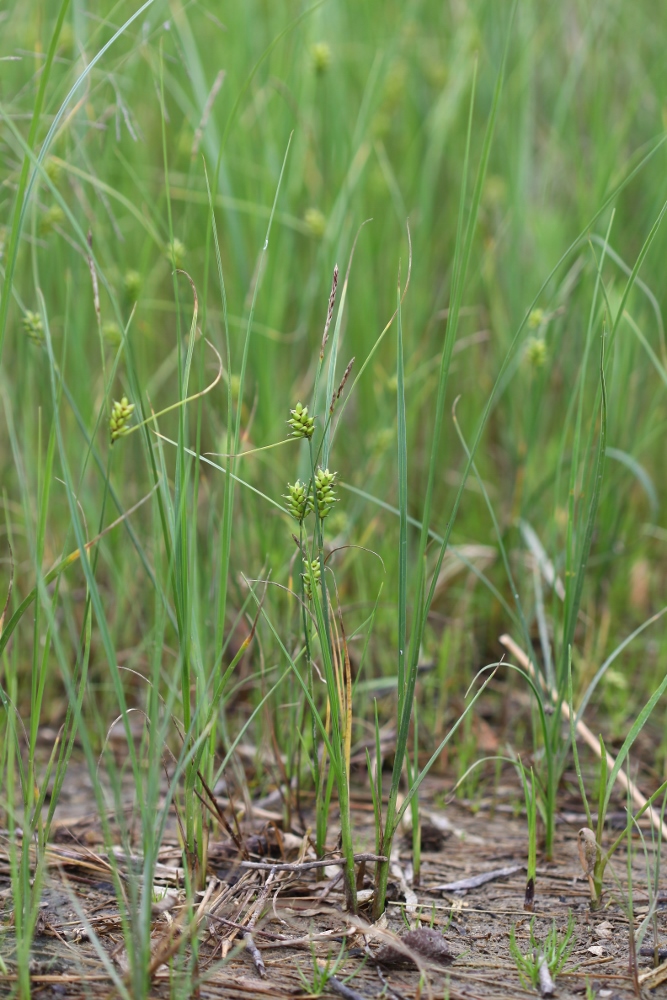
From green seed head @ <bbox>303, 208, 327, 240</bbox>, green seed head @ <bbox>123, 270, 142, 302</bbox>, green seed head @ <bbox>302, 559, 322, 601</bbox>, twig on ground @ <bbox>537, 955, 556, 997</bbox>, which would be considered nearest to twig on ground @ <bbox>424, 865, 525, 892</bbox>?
twig on ground @ <bbox>537, 955, 556, 997</bbox>

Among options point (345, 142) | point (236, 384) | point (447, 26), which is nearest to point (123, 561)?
point (236, 384)

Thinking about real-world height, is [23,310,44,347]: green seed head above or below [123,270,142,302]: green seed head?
below

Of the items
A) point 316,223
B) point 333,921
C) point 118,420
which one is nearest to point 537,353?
point 316,223

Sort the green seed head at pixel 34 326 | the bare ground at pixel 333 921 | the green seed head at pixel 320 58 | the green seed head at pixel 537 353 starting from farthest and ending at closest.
Answer: the green seed head at pixel 320 58, the green seed head at pixel 537 353, the green seed head at pixel 34 326, the bare ground at pixel 333 921

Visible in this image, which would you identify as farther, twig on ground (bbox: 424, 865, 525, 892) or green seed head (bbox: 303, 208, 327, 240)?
green seed head (bbox: 303, 208, 327, 240)

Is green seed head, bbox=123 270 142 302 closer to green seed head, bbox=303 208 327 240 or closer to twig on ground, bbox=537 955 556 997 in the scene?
green seed head, bbox=303 208 327 240

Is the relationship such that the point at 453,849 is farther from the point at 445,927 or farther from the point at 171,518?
the point at 171,518

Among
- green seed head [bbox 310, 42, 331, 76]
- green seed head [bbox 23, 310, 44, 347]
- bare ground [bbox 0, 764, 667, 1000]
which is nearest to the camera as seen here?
bare ground [bbox 0, 764, 667, 1000]

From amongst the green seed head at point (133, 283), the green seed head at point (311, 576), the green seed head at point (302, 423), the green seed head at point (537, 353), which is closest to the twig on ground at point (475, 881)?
the green seed head at point (311, 576)

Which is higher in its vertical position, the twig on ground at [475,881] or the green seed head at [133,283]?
the green seed head at [133,283]

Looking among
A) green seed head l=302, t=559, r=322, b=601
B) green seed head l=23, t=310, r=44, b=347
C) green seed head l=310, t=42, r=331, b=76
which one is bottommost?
green seed head l=302, t=559, r=322, b=601

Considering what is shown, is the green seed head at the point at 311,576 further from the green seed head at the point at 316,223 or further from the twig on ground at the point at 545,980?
the green seed head at the point at 316,223
